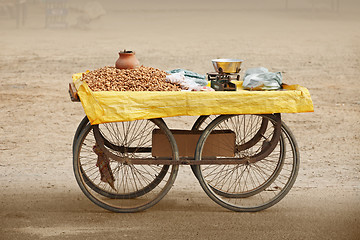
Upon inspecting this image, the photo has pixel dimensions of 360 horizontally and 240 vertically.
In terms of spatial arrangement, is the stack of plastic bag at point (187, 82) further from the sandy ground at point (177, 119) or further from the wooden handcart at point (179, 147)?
the sandy ground at point (177, 119)

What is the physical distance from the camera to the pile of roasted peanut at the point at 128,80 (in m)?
4.33

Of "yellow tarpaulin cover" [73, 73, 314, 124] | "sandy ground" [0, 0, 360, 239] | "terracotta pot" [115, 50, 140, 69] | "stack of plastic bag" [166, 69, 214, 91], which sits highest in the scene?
"terracotta pot" [115, 50, 140, 69]

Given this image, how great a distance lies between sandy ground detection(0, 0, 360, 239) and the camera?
428 centimetres

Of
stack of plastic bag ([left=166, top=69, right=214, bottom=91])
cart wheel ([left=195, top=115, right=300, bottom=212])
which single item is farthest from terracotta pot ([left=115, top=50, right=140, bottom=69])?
cart wheel ([left=195, top=115, right=300, bottom=212])

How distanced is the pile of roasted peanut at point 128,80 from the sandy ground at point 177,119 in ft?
3.32

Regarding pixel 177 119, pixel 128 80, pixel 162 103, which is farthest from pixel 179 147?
pixel 177 119

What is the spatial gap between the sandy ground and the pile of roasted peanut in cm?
101

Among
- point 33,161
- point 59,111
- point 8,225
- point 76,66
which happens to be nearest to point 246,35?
point 76,66

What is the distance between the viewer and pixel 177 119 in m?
8.04

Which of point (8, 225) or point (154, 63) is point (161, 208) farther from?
point (154, 63)

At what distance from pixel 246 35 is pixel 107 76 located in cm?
1306

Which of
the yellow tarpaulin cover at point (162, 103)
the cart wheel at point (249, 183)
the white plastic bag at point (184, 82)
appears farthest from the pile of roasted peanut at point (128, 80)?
the cart wheel at point (249, 183)

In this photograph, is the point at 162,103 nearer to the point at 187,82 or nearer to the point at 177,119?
the point at 187,82

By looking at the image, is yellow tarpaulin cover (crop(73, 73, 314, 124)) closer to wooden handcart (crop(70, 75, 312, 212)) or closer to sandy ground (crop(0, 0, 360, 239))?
wooden handcart (crop(70, 75, 312, 212))
